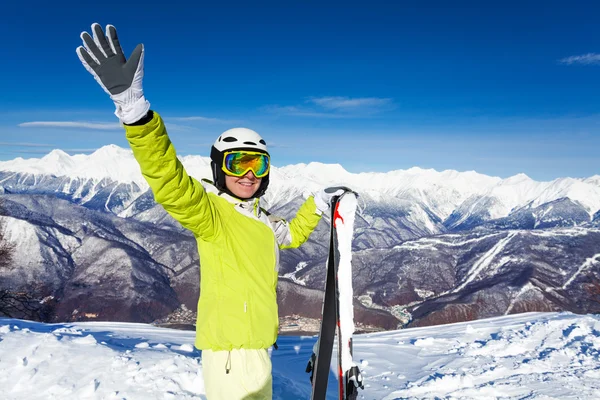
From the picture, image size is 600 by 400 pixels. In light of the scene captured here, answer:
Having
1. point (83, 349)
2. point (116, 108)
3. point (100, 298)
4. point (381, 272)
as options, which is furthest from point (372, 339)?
point (381, 272)

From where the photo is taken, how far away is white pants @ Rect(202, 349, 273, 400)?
11.9ft

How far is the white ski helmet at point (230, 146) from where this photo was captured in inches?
157

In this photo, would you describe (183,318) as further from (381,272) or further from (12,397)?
(12,397)

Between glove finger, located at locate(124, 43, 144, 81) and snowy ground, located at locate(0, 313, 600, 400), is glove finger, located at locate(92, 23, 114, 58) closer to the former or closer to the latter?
glove finger, located at locate(124, 43, 144, 81)

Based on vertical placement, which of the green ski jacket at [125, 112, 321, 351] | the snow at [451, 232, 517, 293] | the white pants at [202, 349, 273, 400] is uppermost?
the green ski jacket at [125, 112, 321, 351]

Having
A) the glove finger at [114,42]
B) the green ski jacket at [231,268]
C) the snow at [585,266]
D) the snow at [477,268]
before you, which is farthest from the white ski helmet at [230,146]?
the snow at [477,268]

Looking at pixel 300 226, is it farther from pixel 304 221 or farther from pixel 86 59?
pixel 86 59

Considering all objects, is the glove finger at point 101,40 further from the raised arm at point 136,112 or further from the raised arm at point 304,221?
the raised arm at point 304,221

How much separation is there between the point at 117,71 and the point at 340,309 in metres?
2.78

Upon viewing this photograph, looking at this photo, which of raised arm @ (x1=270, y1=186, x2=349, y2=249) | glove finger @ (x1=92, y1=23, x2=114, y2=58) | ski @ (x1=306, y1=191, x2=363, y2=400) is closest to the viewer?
glove finger @ (x1=92, y1=23, x2=114, y2=58)

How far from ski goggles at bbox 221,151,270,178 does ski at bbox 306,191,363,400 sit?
96 cm

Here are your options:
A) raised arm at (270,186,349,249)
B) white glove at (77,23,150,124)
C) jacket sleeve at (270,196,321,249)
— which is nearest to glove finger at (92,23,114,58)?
white glove at (77,23,150,124)

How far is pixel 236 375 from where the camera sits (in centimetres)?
366

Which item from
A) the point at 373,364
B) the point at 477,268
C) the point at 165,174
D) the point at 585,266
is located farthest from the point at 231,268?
the point at 477,268
